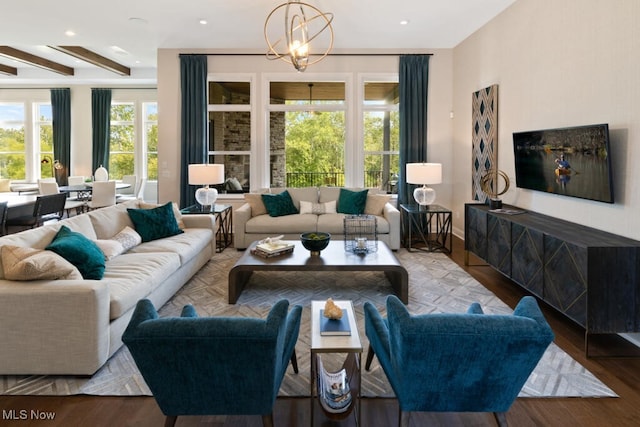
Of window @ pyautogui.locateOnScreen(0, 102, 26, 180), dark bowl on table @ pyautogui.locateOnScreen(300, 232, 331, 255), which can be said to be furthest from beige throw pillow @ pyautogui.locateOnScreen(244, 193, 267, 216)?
window @ pyautogui.locateOnScreen(0, 102, 26, 180)

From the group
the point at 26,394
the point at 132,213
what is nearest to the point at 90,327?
the point at 26,394

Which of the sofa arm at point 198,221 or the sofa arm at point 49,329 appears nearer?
the sofa arm at point 49,329

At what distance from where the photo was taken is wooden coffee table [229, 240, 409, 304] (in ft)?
11.8

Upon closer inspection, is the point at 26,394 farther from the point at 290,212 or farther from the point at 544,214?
the point at 544,214

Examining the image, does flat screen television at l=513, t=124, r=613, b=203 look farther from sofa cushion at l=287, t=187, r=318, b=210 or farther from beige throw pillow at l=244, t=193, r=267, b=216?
beige throw pillow at l=244, t=193, r=267, b=216

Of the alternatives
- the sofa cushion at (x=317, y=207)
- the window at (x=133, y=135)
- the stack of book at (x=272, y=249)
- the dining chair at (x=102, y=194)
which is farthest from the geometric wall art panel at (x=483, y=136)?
the window at (x=133, y=135)

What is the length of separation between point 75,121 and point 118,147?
1.13 metres

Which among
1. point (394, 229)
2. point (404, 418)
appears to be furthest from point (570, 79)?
point (404, 418)

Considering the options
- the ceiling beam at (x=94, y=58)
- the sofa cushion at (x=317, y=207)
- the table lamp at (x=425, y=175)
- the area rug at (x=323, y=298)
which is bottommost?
the area rug at (x=323, y=298)

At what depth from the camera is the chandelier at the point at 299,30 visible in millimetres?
3605

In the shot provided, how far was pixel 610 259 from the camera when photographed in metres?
2.65

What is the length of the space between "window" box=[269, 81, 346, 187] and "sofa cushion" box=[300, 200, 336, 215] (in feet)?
3.58

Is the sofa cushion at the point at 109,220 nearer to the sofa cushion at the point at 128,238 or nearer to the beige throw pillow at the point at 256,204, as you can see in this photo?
the sofa cushion at the point at 128,238

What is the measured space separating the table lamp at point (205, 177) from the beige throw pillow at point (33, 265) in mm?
3032
